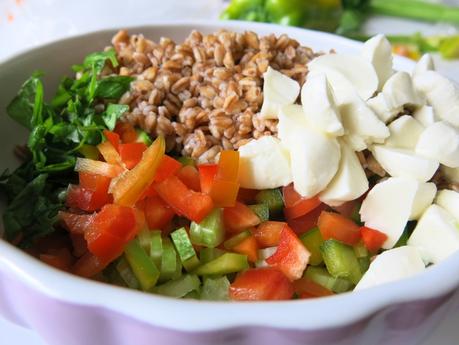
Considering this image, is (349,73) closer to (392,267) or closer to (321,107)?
(321,107)

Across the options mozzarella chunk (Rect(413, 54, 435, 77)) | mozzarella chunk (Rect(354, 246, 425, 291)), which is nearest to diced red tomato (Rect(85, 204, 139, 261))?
mozzarella chunk (Rect(354, 246, 425, 291))

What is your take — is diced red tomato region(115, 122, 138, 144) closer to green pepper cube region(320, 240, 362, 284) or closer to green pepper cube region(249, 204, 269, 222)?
green pepper cube region(249, 204, 269, 222)

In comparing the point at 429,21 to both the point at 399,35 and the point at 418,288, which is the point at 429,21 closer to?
the point at 399,35

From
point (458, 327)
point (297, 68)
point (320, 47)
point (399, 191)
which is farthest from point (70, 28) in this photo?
point (458, 327)

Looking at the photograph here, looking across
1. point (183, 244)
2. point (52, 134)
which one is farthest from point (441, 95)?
point (52, 134)

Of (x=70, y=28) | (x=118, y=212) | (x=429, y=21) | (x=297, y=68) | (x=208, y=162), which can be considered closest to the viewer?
(x=118, y=212)

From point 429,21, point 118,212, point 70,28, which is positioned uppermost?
point 118,212

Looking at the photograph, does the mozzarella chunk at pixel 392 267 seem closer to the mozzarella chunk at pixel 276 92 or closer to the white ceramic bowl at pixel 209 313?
the white ceramic bowl at pixel 209 313
